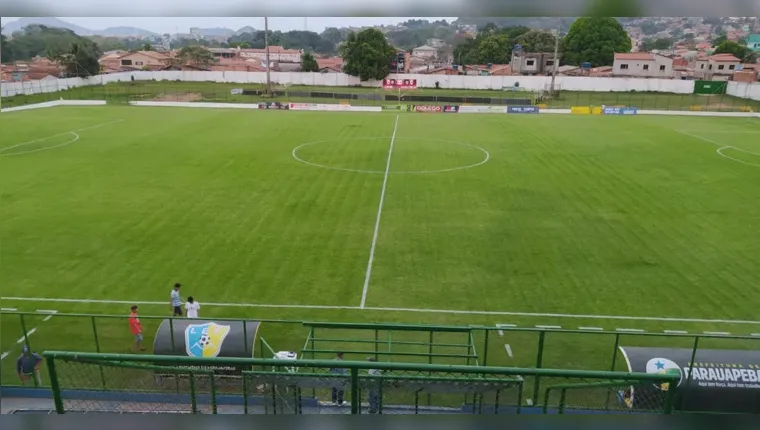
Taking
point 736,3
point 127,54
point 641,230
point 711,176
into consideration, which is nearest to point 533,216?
point 641,230

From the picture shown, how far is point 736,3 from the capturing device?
161 cm

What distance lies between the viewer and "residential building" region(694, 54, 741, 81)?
234ft

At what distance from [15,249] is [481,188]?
1560 centimetres

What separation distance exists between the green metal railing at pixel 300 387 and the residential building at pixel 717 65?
2972 inches

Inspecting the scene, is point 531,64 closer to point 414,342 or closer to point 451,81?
point 451,81

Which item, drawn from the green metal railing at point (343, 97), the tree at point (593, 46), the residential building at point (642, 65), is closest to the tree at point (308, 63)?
the green metal railing at point (343, 97)

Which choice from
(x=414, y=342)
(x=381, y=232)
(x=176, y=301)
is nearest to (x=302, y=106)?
(x=381, y=232)

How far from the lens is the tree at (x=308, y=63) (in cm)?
8088

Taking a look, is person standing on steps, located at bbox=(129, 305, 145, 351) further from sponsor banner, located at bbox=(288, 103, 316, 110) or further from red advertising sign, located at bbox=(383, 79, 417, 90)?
red advertising sign, located at bbox=(383, 79, 417, 90)

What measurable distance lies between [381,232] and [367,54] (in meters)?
57.3

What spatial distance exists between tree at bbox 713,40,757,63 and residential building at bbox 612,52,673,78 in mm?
10758

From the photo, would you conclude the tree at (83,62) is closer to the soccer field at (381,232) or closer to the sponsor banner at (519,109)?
the soccer field at (381,232)

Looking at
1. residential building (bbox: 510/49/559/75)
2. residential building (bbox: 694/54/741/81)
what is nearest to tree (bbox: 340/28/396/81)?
residential building (bbox: 510/49/559/75)

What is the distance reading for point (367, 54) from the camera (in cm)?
7112
